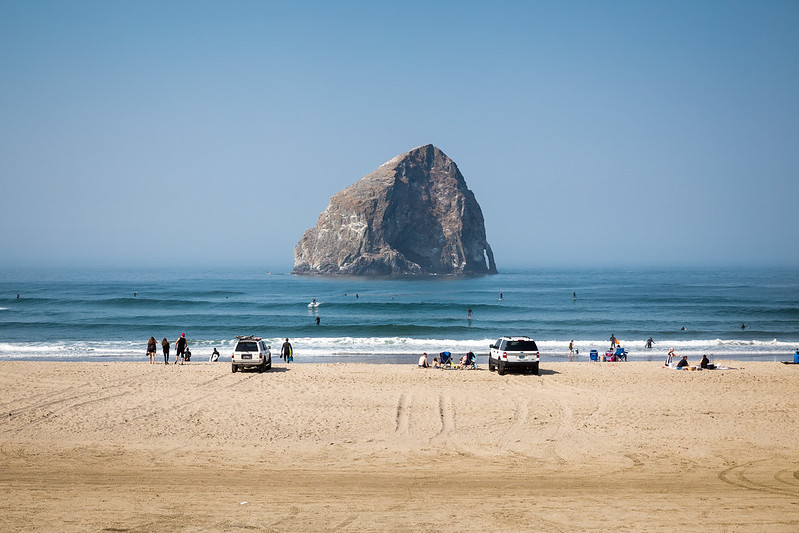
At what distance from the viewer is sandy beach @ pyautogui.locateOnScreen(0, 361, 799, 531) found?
970cm

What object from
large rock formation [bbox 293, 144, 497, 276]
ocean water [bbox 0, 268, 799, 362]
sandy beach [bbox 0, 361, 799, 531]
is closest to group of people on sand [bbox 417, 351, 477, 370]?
sandy beach [bbox 0, 361, 799, 531]

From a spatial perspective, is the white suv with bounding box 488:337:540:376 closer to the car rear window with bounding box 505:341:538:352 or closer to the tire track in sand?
the car rear window with bounding box 505:341:538:352

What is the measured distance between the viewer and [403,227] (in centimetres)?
15925

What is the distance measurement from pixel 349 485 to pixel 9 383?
59.2ft

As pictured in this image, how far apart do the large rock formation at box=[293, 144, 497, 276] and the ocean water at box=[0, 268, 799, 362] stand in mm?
Answer: 63739

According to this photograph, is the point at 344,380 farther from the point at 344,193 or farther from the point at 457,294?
the point at 344,193

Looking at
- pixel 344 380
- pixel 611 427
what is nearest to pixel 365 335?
pixel 344 380

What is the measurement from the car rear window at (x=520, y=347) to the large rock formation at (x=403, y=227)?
12292cm

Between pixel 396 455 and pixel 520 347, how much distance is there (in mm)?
13214

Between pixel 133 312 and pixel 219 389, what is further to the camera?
pixel 133 312

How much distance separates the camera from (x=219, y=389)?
21.7 metres

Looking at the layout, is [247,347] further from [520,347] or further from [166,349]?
[520,347]

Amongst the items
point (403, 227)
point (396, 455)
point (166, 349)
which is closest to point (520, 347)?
point (396, 455)

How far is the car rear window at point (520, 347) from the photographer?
25.2 m
